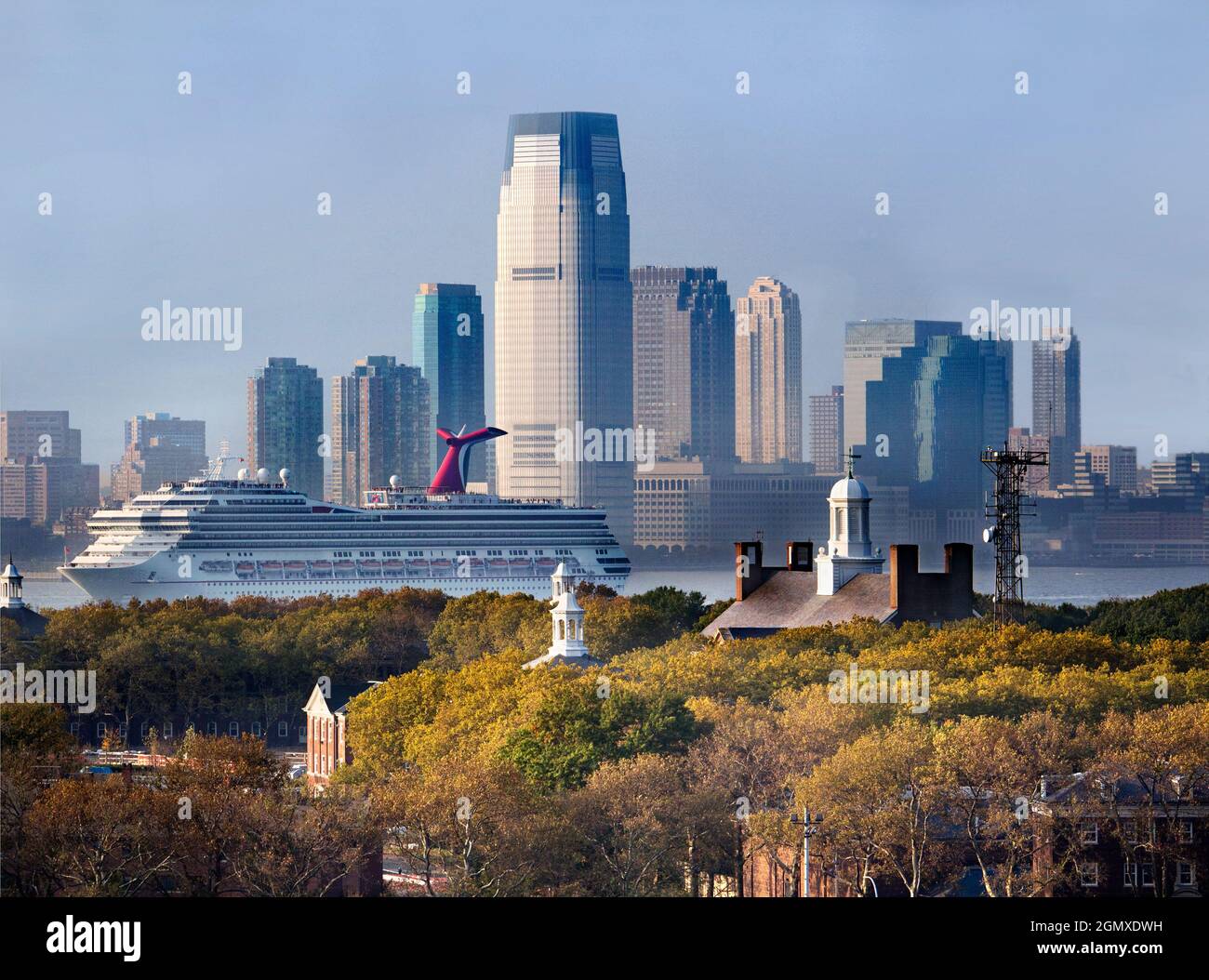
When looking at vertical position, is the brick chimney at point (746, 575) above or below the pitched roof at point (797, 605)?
above

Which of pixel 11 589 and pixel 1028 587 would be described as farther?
pixel 1028 587

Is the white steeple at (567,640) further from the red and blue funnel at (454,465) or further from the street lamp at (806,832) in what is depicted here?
the red and blue funnel at (454,465)

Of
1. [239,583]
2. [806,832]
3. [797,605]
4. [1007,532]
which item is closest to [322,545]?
[239,583]

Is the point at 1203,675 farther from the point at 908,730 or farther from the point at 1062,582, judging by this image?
the point at 1062,582

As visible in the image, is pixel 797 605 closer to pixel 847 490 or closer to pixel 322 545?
pixel 847 490

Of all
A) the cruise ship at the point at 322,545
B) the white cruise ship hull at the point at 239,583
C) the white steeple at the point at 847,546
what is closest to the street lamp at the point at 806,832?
the white steeple at the point at 847,546
